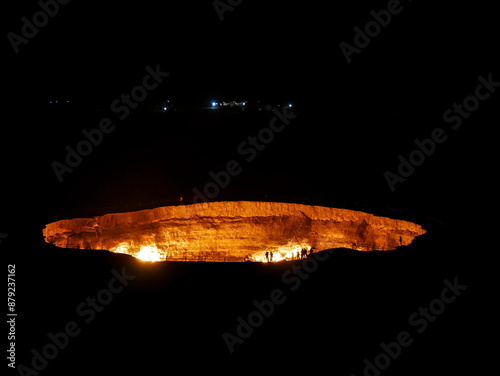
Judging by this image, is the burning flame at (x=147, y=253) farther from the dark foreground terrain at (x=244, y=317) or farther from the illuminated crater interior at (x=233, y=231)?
the dark foreground terrain at (x=244, y=317)

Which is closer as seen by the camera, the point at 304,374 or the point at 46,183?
the point at 304,374

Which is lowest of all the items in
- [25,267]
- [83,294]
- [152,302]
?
[152,302]

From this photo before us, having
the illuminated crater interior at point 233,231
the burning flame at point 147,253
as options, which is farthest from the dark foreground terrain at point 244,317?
the burning flame at point 147,253

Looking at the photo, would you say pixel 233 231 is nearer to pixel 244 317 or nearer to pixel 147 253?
pixel 147 253

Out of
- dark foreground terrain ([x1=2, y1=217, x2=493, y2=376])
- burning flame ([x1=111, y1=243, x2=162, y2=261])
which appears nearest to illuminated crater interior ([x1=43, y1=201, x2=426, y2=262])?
burning flame ([x1=111, y1=243, x2=162, y2=261])

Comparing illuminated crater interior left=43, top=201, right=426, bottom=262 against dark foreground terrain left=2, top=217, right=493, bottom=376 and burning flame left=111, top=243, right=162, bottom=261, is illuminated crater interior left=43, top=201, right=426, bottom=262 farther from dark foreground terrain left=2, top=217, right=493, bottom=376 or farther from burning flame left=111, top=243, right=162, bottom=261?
dark foreground terrain left=2, top=217, right=493, bottom=376

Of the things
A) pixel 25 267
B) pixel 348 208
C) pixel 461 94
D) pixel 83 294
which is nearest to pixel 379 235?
pixel 348 208

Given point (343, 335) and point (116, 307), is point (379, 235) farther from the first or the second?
point (116, 307)

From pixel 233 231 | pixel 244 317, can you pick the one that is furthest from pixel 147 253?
pixel 244 317
